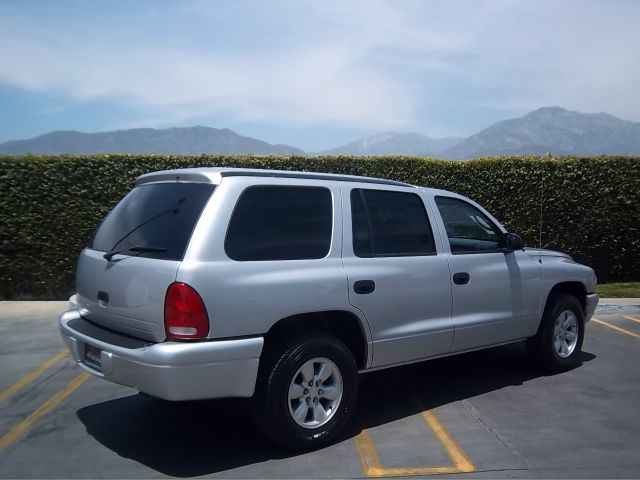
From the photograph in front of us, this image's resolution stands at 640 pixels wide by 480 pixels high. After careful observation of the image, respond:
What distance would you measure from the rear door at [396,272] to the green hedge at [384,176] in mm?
5898

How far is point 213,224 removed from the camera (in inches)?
142

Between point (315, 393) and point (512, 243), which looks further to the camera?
point (512, 243)

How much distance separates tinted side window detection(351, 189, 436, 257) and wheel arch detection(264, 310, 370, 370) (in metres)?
0.52

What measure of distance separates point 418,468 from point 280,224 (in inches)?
74.8

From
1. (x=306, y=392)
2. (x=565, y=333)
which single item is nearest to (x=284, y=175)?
(x=306, y=392)

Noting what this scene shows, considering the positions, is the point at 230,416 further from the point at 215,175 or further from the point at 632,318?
the point at 632,318

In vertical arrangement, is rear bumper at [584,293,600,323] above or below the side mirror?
below

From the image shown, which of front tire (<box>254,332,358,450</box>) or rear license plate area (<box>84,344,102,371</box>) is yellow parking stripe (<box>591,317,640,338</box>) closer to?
front tire (<box>254,332,358,450</box>)

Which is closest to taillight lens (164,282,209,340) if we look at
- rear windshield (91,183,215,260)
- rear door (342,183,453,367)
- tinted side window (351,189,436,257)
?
rear windshield (91,183,215,260)

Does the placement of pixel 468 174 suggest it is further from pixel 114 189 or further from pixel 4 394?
pixel 4 394

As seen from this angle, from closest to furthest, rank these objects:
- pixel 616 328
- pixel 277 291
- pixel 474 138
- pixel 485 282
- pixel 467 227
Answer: pixel 277 291, pixel 485 282, pixel 467 227, pixel 616 328, pixel 474 138

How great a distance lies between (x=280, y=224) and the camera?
A: 3.95 m

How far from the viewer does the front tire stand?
12.1ft

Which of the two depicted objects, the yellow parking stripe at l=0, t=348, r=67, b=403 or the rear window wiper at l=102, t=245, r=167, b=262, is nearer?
the rear window wiper at l=102, t=245, r=167, b=262
